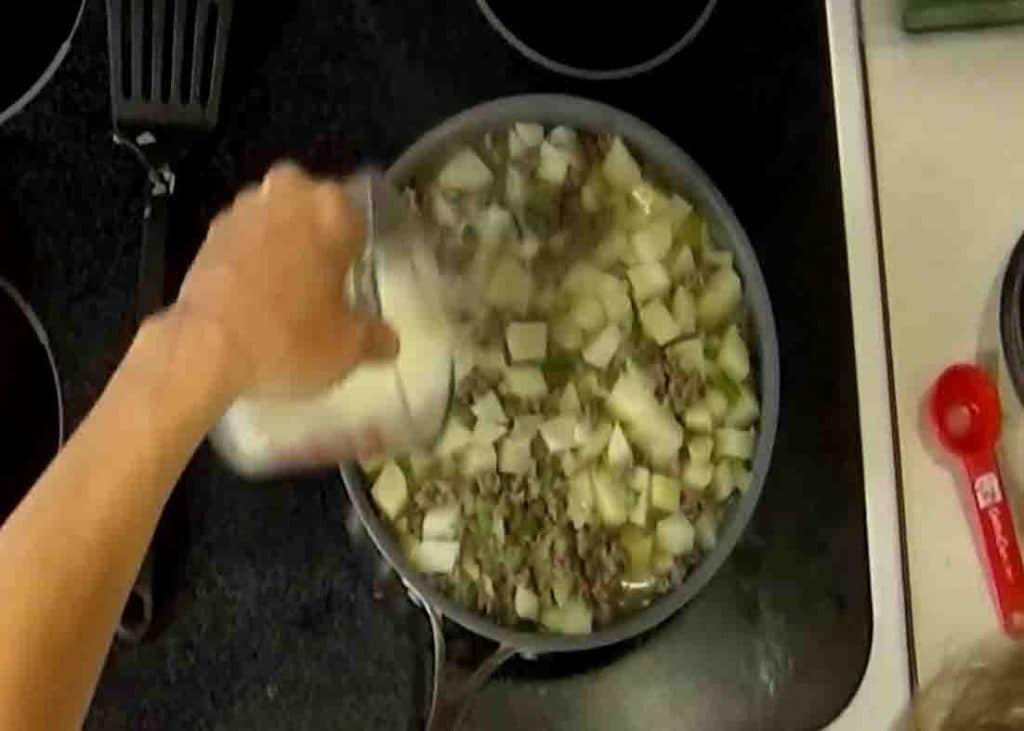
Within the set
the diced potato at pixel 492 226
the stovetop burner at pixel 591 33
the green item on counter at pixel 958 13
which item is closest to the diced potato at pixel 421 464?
the diced potato at pixel 492 226

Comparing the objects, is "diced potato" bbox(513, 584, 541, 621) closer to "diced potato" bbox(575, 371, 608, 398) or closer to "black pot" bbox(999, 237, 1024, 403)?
"diced potato" bbox(575, 371, 608, 398)

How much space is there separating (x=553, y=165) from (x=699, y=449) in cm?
16

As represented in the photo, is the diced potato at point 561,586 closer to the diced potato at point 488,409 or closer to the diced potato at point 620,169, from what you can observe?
the diced potato at point 488,409

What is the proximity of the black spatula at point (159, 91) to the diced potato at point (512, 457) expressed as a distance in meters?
0.18

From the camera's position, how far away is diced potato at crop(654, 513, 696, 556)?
81 cm

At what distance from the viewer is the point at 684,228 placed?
0.84 meters

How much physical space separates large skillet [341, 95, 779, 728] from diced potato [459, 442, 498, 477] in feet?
0.16

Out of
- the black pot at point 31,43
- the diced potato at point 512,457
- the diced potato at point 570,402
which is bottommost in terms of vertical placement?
the diced potato at point 512,457

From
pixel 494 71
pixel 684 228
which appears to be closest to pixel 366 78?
pixel 494 71

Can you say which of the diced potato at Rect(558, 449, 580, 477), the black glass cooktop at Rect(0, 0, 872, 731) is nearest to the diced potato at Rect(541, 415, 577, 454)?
the diced potato at Rect(558, 449, 580, 477)

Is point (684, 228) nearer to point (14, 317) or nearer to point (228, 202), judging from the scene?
point (228, 202)

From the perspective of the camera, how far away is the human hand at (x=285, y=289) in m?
0.62

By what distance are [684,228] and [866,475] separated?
158 millimetres

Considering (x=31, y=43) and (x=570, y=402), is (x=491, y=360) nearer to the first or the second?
(x=570, y=402)
